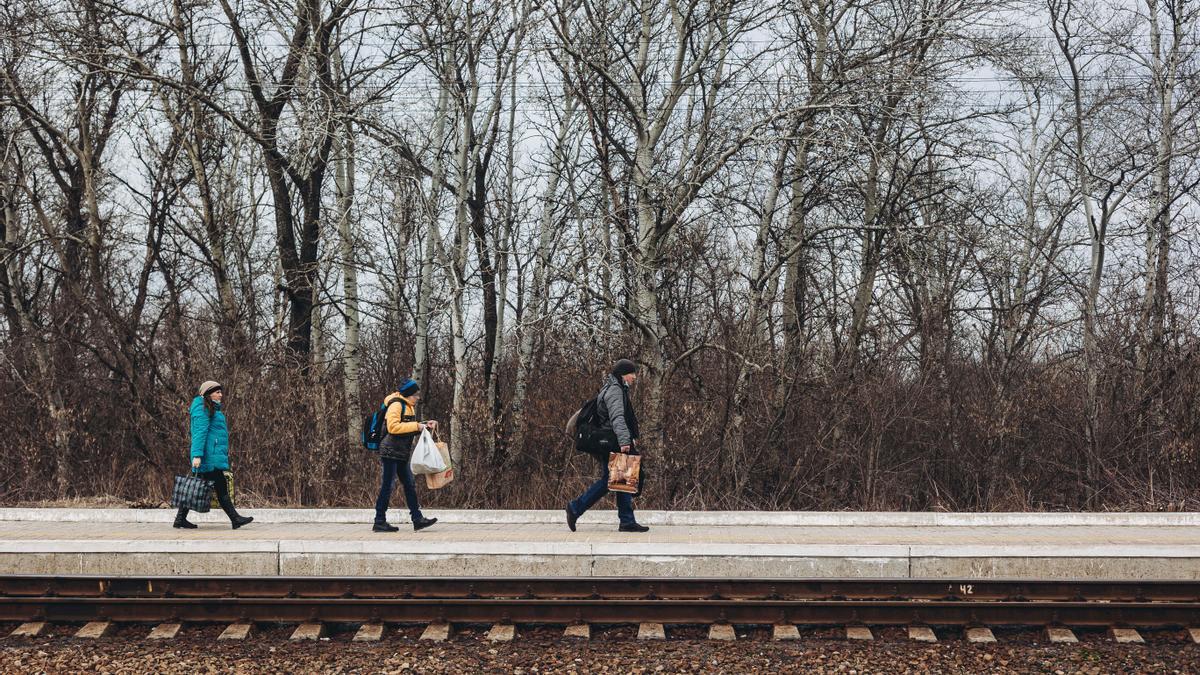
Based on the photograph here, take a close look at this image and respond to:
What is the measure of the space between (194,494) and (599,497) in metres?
4.10

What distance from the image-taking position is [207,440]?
11562mm

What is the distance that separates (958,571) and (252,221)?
727 inches

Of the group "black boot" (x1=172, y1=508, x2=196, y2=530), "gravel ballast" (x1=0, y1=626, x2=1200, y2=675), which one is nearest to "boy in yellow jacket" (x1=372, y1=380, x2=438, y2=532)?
"black boot" (x1=172, y1=508, x2=196, y2=530)

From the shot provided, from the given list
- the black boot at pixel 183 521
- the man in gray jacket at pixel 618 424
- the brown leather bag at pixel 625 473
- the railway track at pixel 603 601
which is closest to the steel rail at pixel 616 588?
the railway track at pixel 603 601

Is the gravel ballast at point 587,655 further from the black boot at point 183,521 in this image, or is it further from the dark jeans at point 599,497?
the black boot at point 183,521

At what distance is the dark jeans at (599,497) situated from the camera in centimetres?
1108

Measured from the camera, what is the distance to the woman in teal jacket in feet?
37.5

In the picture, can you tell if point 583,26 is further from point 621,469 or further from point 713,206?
point 621,469

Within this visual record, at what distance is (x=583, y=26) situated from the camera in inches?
614

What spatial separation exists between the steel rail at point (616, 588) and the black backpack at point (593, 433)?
7.13 feet

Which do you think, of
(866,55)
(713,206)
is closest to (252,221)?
(713,206)

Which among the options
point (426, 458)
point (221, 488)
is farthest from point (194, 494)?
point (426, 458)

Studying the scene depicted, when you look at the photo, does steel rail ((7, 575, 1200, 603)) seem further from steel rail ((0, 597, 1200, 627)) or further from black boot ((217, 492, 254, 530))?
black boot ((217, 492, 254, 530))

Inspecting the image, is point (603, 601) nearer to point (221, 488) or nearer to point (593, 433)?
point (593, 433)
